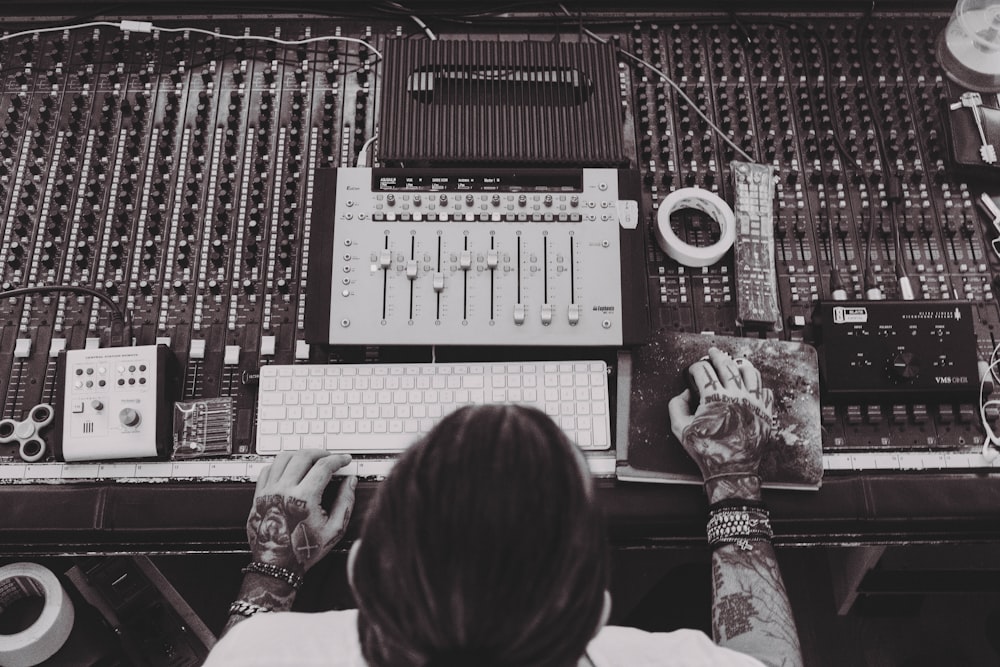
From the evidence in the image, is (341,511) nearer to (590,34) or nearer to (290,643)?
(290,643)

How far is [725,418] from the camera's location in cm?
145

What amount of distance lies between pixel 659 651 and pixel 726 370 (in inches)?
24.0

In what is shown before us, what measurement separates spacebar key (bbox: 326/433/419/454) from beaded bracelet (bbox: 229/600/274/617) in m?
0.33

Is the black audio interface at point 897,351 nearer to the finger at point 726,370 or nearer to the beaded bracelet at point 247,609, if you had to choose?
the finger at point 726,370

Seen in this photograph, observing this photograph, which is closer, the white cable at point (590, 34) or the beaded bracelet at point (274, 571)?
the beaded bracelet at point (274, 571)

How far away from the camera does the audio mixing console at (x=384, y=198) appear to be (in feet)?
5.09

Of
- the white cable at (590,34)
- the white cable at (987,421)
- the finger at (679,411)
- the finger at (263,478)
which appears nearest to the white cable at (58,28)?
the white cable at (590,34)

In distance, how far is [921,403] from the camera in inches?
61.7

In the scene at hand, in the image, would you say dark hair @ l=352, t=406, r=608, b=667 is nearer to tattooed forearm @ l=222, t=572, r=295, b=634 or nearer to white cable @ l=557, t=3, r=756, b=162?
tattooed forearm @ l=222, t=572, r=295, b=634

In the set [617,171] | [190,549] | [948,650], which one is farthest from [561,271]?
[948,650]

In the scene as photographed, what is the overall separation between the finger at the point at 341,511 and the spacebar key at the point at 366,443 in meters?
0.06

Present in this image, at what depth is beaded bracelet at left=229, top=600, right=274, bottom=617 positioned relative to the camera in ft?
4.36

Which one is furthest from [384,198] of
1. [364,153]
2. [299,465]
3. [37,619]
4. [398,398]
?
[37,619]

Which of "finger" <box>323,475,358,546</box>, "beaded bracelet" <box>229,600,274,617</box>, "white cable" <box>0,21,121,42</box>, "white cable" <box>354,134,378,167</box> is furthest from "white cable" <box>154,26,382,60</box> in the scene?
"beaded bracelet" <box>229,600,274,617</box>
